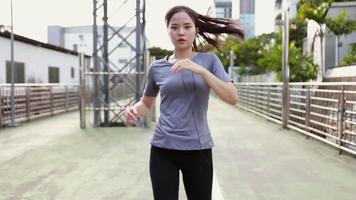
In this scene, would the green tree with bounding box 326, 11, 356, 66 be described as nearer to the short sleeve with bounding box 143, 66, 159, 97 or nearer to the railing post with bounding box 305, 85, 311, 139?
the railing post with bounding box 305, 85, 311, 139

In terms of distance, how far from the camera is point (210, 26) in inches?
127

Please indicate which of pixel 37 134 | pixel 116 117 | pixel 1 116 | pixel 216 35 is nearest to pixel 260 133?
pixel 116 117

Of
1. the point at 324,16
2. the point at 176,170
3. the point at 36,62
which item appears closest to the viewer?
the point at 176,170

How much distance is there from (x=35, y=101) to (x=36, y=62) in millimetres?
9054

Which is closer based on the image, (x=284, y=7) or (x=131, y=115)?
(x=131, y=115)

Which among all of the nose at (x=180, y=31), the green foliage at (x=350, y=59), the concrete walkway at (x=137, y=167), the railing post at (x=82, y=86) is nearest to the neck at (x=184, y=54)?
the nose at (x=180, y=31)

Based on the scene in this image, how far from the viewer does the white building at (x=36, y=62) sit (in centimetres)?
2169

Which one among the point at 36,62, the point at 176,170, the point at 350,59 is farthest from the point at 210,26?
the point at 36,62

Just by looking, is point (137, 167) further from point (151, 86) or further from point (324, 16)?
point (324, 16)

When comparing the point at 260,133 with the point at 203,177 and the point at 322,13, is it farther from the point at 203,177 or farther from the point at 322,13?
the point at 203,177

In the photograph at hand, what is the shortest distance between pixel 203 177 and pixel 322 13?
17848 millimetres

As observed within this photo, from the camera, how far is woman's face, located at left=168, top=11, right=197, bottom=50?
2.95 meters

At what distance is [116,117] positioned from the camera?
15258mm

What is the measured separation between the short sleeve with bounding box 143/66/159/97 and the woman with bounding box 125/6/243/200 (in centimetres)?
1
